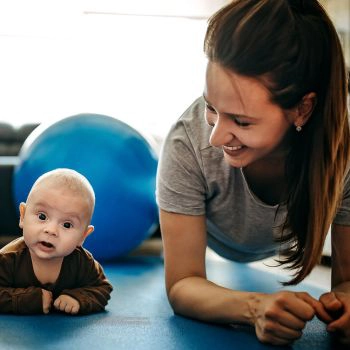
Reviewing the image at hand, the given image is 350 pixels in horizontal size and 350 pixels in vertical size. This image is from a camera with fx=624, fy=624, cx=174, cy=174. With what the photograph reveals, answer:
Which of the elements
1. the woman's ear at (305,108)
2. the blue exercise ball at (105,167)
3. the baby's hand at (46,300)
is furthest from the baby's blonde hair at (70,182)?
the blue exercise ball at (105,167)

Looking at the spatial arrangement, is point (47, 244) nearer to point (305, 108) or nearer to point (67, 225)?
point (67, 225)

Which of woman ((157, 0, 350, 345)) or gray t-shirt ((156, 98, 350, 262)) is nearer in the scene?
woman ((157, 0, 350, 345))

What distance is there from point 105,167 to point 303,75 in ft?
3.34

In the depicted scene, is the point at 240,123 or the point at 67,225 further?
the point at 67,225

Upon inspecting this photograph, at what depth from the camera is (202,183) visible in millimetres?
1334

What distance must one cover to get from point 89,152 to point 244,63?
1023 millimetres

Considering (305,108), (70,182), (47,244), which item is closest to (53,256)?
(47,244)

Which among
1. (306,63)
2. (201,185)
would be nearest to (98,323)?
(201,185)

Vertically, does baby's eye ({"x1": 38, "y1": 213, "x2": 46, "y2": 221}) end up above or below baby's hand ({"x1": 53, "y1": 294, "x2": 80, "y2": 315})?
above

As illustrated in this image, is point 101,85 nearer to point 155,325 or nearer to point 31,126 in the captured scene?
point 31,126

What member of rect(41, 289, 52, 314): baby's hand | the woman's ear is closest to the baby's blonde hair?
rect(41, 289, 52, 314): baby's hand

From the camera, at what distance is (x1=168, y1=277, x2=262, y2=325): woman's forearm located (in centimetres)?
118

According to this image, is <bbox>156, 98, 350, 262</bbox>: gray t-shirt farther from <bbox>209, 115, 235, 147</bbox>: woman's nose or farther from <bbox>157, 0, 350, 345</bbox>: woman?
<bbox>209, 115, 235, 147</bbox>: woman's nose

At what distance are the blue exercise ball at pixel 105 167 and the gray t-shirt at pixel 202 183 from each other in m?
0.67
